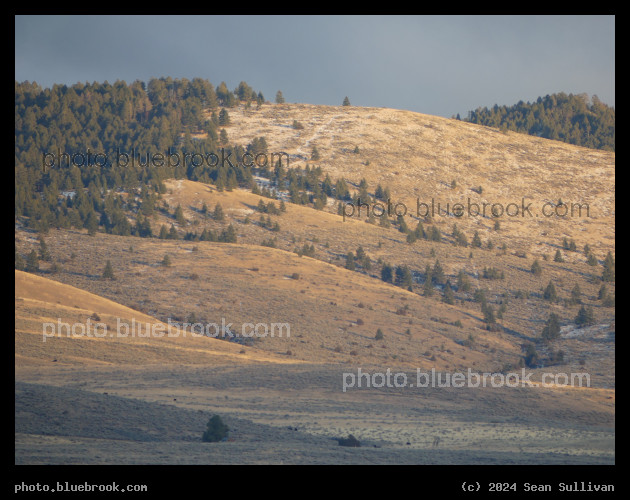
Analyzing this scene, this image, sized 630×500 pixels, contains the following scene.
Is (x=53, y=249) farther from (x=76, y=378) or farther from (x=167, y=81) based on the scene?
(x=167, y=81)

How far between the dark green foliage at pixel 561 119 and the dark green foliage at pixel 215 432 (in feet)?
382

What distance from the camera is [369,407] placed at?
2830 centimetres

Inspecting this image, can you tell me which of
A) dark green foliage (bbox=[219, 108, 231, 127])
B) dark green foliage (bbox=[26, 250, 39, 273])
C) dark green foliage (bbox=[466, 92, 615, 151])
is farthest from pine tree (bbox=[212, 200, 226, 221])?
dark green foliage (bbox=[466, 92, 615, 151])

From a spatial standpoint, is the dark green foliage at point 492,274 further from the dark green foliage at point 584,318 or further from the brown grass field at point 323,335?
the dark green foliage at point 584,318

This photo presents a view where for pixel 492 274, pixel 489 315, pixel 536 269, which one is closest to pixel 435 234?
pixel 492 274

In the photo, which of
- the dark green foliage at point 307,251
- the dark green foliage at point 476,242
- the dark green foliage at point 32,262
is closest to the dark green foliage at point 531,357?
the dark green foliage at point 307,251

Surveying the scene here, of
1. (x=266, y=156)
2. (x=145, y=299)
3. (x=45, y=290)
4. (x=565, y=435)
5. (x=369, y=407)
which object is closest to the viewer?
(x=565, y=435)

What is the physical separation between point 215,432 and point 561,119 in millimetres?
134623

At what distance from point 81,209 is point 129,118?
45386mm

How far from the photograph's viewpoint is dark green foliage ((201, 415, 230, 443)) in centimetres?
2075

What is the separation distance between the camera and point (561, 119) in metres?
139

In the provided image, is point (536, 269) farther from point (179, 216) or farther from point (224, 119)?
point (224, 119)

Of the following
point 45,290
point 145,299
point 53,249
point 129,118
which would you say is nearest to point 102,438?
point 45,290

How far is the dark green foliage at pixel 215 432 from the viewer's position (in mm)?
20750
